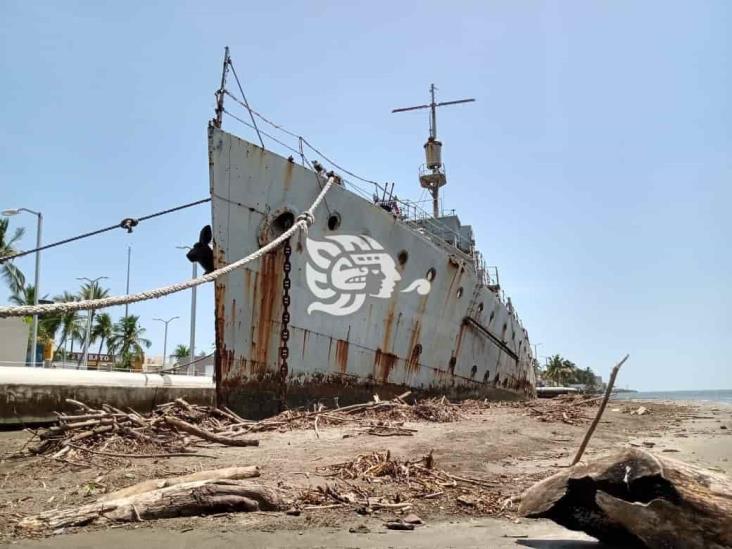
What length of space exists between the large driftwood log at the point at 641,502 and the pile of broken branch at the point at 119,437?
4.53 meters

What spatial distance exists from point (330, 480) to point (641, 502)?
112 inches

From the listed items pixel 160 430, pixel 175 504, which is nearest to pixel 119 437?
pixel 160 430

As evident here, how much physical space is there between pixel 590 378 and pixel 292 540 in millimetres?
132041

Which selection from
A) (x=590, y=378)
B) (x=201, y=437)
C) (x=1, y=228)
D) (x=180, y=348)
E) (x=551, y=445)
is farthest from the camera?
(x=590, y=378)

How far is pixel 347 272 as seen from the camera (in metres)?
12.5

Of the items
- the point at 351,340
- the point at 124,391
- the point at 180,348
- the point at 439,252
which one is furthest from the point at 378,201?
the point at 180,348

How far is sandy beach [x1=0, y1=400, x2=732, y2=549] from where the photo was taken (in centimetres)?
354

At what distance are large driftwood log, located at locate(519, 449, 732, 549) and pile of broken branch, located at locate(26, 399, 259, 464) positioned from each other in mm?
4528

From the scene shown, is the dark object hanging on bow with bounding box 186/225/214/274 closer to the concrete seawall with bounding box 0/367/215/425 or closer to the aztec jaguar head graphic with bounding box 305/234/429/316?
the aztec jaguar head graphic with bounding box 305/234/429/316

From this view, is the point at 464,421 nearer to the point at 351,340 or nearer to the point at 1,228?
the point at 351,340

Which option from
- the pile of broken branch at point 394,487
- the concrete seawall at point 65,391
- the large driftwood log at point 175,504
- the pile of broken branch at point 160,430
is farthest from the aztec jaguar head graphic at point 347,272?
the large driftwood log at point 175,504

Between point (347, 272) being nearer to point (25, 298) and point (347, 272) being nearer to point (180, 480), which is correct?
point (180, 480)

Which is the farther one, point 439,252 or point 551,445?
point 439,252

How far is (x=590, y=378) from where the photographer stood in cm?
12319
